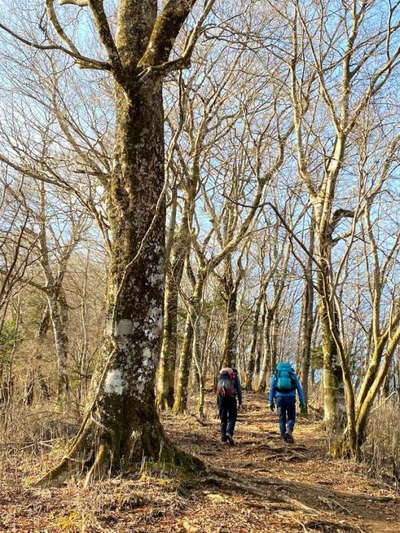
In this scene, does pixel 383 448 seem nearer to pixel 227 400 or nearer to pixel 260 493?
pixel 227 400

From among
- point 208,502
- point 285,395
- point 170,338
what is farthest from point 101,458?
point 170,338

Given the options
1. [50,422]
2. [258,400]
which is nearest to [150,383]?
[50,422]

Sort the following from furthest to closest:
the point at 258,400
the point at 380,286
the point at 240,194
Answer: the point at 258,400 → the point at 240,194 → the point at 380,286

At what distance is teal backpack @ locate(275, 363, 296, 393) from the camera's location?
8.38 metres

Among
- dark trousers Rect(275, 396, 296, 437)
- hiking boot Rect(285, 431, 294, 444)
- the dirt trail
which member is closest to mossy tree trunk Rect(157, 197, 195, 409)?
the dirt trail

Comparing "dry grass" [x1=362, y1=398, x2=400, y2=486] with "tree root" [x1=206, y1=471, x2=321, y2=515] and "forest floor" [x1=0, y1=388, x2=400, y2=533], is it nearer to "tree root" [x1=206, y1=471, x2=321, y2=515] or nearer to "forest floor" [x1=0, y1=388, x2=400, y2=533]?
"forest floor" [x1=0, y1=388, x2=400, y2=533]

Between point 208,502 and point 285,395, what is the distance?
4.66 metres

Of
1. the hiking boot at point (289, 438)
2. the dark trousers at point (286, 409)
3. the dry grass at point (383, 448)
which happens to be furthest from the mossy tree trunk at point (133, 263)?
the hiking boot at point (289, 438)

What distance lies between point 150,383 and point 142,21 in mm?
4093

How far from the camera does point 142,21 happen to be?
5266 millimetres

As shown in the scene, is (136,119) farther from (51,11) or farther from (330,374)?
(330,374)

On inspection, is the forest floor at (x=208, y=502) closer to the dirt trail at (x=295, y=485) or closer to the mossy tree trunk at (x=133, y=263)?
the dirt trail at (x=295, y=485)

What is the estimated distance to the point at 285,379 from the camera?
842 cm

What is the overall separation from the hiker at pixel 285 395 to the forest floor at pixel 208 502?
6.30ft
